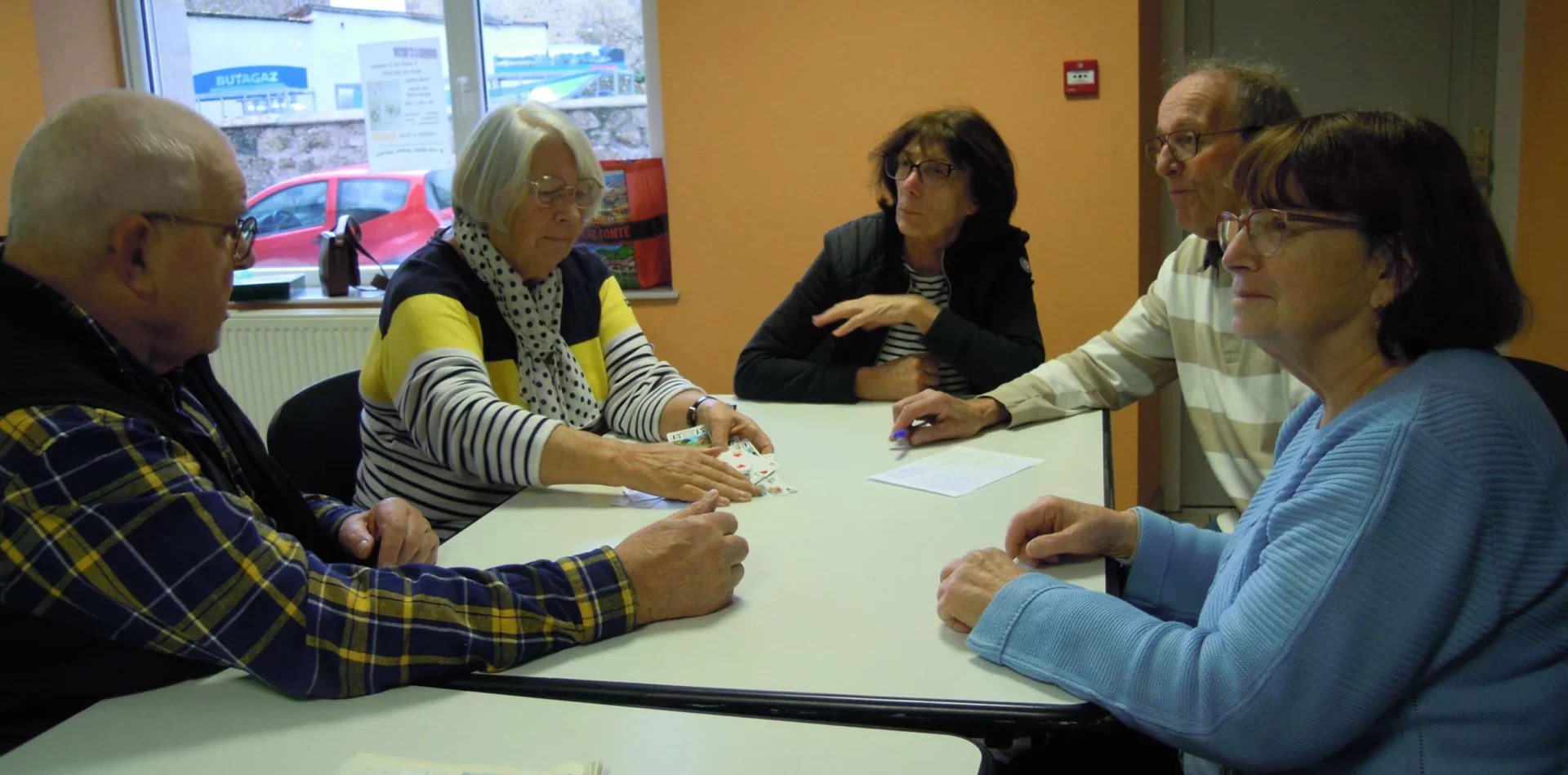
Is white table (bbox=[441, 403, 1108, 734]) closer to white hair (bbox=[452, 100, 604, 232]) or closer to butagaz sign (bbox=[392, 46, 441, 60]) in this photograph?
white hair (bbox=[452, 100, 604, 232])

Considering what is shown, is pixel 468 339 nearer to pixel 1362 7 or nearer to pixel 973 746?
pixel 973 746

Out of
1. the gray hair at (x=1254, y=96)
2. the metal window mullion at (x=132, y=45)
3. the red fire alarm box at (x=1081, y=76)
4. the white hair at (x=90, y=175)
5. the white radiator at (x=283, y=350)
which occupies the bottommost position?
the white radiator at (x=283, y=350)

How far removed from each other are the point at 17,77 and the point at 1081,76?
4069 mm

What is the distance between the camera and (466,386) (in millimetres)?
1929

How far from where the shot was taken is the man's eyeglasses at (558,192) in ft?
7.05

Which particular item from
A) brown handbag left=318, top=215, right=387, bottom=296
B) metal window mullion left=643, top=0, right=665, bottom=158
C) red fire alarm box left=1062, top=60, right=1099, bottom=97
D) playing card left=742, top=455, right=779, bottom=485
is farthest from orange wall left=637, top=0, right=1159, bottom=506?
playing card left=742, top=455, right=779, bottom=485

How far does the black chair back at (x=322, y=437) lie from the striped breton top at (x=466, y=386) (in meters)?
0.06

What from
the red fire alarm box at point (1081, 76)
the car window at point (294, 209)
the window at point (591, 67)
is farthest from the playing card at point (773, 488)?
the car window at point (294, 209)

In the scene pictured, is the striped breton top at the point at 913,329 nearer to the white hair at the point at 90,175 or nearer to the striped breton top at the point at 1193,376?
the striped breton top at the point at 1193,376

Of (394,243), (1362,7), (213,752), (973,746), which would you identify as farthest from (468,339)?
(1362,7)

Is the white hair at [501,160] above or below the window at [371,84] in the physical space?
below

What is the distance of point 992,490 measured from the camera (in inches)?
74.7

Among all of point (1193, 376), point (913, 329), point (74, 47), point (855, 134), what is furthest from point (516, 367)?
point (74, 47)

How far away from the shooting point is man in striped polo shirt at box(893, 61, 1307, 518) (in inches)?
83.5
